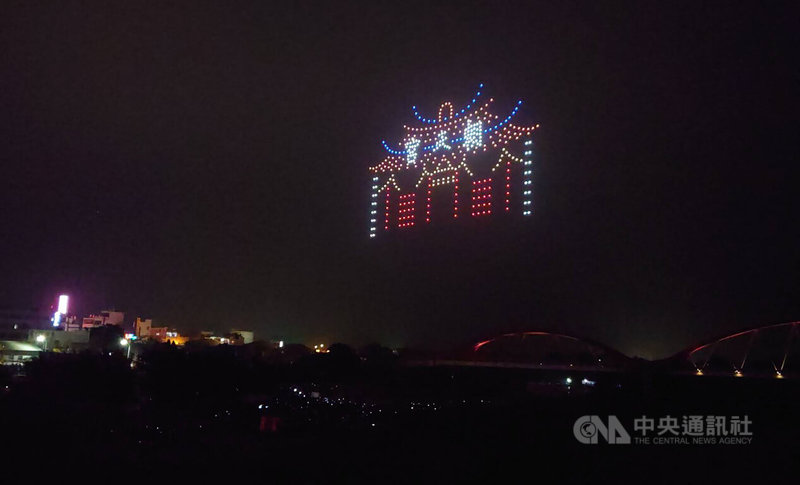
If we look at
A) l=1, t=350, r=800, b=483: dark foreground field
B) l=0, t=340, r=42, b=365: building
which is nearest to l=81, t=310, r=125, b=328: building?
l=0, t=340, r=42, b=365: building

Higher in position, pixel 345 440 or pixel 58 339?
pixel 58 339

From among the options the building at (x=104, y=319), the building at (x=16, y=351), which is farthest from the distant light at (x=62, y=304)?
the building at (x=16, y=351)

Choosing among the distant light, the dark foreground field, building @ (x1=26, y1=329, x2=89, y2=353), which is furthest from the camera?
the distant light

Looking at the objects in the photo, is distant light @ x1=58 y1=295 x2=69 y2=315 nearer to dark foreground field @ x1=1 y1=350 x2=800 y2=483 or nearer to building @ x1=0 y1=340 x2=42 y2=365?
building @ x1=0 y1=340 x2=42 y2=365

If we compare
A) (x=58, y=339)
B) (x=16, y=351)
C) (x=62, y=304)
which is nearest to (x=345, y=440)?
(x=16, y=351)

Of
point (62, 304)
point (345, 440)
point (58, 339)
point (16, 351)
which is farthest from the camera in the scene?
point (62, 304)

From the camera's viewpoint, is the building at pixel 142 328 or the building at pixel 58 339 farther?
the building at pixel 142 328

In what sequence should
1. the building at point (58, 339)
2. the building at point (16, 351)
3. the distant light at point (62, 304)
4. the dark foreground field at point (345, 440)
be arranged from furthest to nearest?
the distant light at point (62, 304) → the building at point (58, 339) → the building at point (16, 351) → the dark foreground field at point (345, 440)

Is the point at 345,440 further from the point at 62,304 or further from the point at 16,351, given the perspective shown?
the point at 62,304

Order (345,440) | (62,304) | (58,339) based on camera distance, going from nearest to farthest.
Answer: (345,440) < (58,339) < (62,304)

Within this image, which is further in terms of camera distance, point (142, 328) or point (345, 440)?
point (142, 328)

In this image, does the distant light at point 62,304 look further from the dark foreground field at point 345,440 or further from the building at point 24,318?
the dark foreground field at point 345,440
